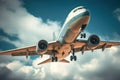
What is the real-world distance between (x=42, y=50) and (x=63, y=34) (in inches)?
141

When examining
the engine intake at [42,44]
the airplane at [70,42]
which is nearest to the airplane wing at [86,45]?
the airplane at [70,42]

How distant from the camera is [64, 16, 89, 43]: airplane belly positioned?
24094 millimetres

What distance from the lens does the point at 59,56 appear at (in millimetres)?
32906

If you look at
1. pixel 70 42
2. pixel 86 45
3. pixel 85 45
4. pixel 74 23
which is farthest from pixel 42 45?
pixel 85 45

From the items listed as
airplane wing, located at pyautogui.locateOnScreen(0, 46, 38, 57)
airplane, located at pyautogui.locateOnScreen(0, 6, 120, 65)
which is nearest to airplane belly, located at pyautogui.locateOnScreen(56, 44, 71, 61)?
airplane, located at pyautogui.locateOnScreen(0, 6, 120, 65)

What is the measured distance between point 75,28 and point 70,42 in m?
3.11

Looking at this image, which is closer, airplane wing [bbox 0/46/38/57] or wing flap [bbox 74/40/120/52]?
wing flap [bbox 74/40/120/52]

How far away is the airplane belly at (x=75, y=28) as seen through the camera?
24.1 meters

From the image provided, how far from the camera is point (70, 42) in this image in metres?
27.7

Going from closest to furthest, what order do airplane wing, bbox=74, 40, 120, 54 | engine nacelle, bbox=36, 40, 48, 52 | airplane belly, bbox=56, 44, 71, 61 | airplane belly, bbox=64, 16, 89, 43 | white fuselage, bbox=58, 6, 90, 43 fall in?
white fuselage, bbox=58, 6, 90, 43 → airplane belly, bbox=64, 16, 89, 43 → engine nacelle, bbox=36, 40, 48, 52 → airplane belly, bbox=56, 44, 71, 61 → airplane wing, bbox=74, 40, 120, 54

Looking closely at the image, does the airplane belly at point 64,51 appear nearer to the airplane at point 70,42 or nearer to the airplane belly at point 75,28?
the airplane at point 70,42

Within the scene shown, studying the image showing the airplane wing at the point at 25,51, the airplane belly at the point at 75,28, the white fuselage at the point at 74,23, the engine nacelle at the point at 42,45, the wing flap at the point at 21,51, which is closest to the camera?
the white fuselage at the point at 74,23

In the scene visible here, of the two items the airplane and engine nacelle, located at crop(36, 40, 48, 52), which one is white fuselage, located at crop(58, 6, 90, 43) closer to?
the airplane

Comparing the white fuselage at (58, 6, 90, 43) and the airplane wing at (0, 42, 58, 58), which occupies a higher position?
the white fuselage at (58, 6, 90, 43)
